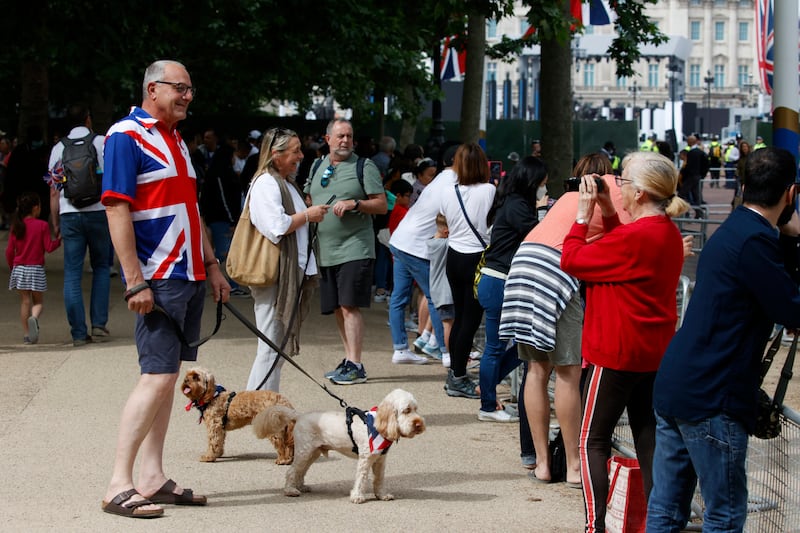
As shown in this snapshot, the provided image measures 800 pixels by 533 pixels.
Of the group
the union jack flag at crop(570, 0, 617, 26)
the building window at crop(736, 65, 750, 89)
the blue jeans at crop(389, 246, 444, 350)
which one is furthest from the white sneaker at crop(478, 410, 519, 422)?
the building window at crop(736, 65, 750, 89)

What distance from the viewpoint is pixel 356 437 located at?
238 inches

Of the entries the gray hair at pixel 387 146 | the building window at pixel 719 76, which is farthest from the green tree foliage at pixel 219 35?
the building window at pixel 719 76

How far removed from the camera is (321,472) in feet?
22.3

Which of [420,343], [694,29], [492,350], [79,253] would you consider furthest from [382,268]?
[694,29]

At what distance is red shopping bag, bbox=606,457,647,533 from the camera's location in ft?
16.9

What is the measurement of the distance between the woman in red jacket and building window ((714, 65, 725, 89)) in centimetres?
12970

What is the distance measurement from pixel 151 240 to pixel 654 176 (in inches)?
90.3

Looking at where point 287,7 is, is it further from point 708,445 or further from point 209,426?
point 708,445

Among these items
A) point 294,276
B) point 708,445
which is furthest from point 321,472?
point 708,445

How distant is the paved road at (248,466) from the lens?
5828 mm

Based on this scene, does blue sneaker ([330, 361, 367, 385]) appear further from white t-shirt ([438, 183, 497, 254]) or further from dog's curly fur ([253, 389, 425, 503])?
dog's curly fur ([253, 389, 425, 503])

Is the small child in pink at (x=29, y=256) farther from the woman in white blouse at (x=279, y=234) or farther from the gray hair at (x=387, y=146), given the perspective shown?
the gray hair at (x=387, y=146)

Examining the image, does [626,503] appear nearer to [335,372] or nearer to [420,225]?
[335,372]

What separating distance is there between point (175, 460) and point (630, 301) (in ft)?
10.1
